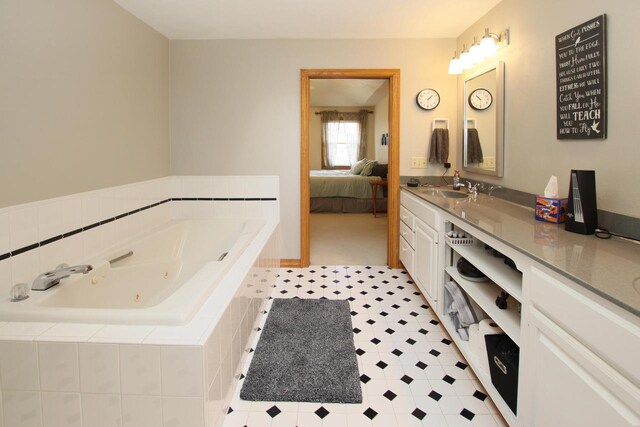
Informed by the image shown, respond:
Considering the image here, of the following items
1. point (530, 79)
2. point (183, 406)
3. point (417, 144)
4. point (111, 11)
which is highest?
point (111, 11)

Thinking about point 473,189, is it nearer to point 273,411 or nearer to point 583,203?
point 583,203

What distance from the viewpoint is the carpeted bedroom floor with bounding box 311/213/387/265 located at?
430 centimetres

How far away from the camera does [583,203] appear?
1752mm

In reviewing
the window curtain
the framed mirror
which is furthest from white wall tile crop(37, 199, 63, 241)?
the window curtain

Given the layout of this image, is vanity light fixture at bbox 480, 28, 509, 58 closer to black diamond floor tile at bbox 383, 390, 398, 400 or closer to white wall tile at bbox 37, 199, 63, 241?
black diamond floor tile at bbox 383, 390, 398, 400

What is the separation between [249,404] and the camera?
188 cm

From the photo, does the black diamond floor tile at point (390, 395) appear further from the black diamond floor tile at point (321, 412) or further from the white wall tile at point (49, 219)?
the white wall tile at point (49, 219)

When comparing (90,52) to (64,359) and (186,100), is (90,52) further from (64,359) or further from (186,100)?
(64,359)

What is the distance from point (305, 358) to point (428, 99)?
2717 mm

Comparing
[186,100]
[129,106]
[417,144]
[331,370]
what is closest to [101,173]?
[129,106]

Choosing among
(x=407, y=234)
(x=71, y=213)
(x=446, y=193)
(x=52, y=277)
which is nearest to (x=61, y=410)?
(x=52, y=277)

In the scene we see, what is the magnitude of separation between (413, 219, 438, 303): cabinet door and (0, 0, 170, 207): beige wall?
2.27 meters

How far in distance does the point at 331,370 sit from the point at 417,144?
249 centimetres

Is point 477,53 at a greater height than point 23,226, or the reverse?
point 477,53
